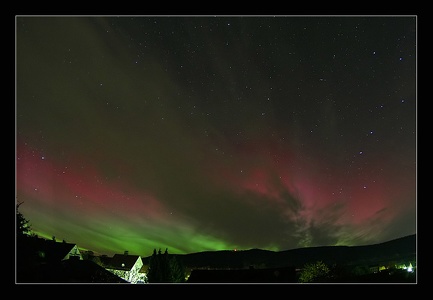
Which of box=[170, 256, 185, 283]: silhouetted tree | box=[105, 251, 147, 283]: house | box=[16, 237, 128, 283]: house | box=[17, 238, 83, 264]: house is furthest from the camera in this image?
box=[105, 251, 147, 283]: house

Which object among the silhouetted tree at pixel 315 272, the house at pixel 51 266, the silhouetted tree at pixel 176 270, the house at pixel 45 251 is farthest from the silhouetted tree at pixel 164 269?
the silhouetted tree at pixel 315 272

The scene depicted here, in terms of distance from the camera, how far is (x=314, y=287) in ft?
11.4

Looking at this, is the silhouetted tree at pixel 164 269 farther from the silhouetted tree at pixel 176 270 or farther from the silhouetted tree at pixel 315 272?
the silhouetted tree at pixel 315 272

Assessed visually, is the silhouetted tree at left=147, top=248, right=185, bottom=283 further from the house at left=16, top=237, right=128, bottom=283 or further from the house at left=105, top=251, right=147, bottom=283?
the house at left=105, top=251, right=147, bottom=283

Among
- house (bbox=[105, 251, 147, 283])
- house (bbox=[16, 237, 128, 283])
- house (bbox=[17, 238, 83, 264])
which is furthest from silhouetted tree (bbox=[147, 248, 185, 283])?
house (bbox=[17, 238, 83, 264])

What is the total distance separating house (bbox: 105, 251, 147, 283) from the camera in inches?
644

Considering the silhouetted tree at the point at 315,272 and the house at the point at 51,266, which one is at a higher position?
the house at the point at 51,266

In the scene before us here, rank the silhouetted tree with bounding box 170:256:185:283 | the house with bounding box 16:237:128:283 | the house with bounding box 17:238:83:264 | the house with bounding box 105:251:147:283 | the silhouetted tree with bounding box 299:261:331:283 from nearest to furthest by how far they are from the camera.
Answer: the house with bounding box 16:237:128:283 → the house with bounding box 17:238:83:264 → the silhouetted tree with bounding box 170:256:185:283 → the house with bounding box 105:251:147:283 → the silhouetted tree with bounding box 299:261:331:283

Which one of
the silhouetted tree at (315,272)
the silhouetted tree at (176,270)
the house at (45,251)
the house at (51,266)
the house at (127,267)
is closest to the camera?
the house at (51,266)

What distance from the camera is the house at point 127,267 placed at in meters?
16.4

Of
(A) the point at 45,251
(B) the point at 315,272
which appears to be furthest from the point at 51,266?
(B) the point at 315,272

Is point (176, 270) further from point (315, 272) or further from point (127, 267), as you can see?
point (315, 272)
